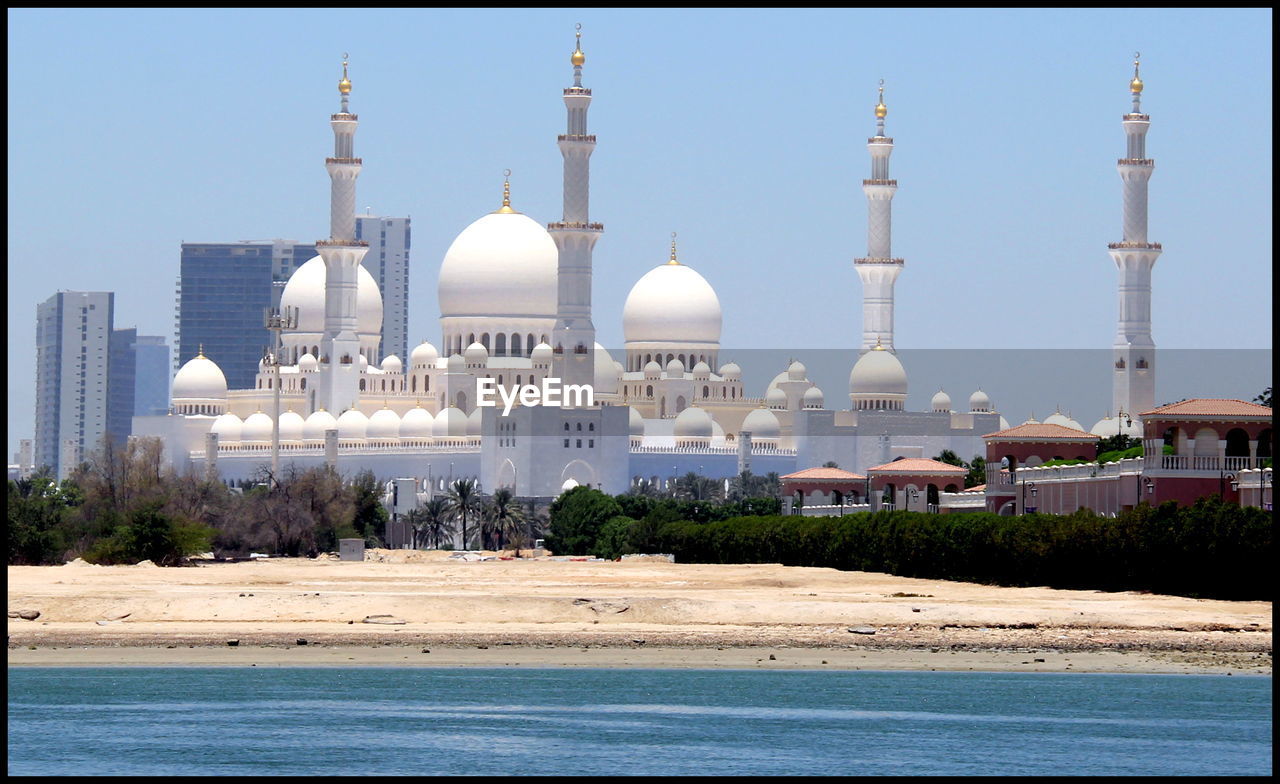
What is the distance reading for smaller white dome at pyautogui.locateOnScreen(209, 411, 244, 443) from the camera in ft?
346

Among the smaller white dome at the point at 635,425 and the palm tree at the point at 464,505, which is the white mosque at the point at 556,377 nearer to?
the smaller white dome at the point at 635,425

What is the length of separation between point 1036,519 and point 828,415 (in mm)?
58019

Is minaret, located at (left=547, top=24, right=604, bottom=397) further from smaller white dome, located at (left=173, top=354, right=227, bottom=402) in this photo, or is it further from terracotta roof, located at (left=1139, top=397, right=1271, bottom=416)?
terracotta roof, located at (left=1139, top=397, right=1271, bottom=416)

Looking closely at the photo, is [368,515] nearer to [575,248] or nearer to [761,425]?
[575,248]

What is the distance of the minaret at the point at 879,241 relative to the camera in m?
97.9

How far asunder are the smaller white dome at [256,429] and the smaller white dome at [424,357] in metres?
7.28

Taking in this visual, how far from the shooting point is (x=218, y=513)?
65875 mm

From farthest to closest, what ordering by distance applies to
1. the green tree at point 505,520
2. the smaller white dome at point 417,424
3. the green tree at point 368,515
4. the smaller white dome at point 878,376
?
the smaller white dome at point 878,376
the smaller white dome at point 417,424
the green tree at point 505,520
the green tree at point 368,515

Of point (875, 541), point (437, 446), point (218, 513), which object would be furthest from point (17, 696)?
point (437, 446)

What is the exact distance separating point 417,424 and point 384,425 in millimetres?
1880

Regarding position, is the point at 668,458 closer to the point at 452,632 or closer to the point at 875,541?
the point at 875,541

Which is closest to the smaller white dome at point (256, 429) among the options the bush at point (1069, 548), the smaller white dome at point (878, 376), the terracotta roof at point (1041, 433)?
the smaller white dome at point (878, 376)

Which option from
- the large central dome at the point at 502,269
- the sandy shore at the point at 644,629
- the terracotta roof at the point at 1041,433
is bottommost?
the sandy shore at the point at 644,629

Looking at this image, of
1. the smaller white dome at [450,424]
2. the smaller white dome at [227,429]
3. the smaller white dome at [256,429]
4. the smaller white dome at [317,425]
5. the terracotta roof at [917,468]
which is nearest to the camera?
the terracotta roof at [917,468]
